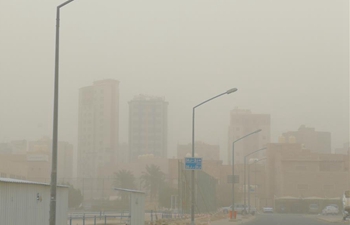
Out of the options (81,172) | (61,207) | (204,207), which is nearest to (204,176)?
(204,207)

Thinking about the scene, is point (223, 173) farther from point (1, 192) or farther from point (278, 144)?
point (1, 192)

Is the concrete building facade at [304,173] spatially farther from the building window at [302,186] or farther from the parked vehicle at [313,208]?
the parked vehicle at [313,208]

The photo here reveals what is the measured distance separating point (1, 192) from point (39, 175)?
12526 centimetres

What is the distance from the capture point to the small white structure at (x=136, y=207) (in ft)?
118

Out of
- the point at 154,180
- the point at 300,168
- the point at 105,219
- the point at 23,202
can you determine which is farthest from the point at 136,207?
the point at 300,168

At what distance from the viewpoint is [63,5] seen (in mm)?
24281

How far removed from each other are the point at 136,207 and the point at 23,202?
13047 mm

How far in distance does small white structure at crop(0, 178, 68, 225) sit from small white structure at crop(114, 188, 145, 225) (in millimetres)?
6202

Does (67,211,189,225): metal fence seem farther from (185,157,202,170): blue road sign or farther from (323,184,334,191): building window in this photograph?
(323,184,334,191): building window

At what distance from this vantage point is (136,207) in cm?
3725

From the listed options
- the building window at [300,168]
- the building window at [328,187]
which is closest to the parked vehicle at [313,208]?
the building window at [328,187]

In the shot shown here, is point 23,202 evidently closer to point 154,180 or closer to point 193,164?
point 193,164

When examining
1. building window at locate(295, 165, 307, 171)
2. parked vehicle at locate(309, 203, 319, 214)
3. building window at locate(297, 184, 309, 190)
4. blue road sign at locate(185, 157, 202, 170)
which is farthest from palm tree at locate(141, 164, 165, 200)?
blue road sign at locate(185, 157, 202, 170)

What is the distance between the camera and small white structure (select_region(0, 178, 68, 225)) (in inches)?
891
